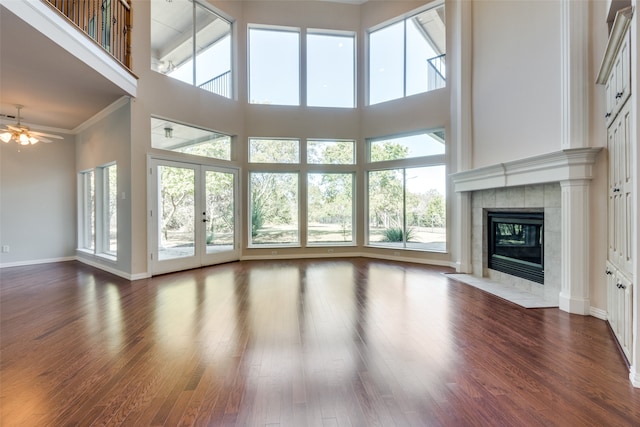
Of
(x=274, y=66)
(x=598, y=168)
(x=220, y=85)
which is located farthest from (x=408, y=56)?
(x=598, y=168)

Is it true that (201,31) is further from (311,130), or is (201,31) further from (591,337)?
(591,337)

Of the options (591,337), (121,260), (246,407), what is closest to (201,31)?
(121,260)

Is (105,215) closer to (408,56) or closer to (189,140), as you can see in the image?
(189,140)

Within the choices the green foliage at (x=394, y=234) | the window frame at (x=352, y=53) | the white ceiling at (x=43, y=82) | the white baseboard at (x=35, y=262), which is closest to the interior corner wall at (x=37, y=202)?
the white baseboard at (x=35, y=262)

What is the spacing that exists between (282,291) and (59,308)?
8.86ft

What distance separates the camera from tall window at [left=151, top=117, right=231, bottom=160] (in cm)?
551

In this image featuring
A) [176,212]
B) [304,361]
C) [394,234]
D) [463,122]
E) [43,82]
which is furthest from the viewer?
[394,234]

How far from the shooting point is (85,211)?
709 cm

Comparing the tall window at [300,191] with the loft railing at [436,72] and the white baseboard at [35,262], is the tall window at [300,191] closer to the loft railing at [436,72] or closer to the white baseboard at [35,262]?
the loft railing at [436,72]

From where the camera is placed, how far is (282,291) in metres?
4.33

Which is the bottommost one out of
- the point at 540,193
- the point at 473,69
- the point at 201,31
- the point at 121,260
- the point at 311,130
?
the point at 121,260

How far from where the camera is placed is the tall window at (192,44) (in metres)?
5.53

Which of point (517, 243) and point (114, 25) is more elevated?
point (114, 25)

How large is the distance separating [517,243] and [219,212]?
5.60 meters
